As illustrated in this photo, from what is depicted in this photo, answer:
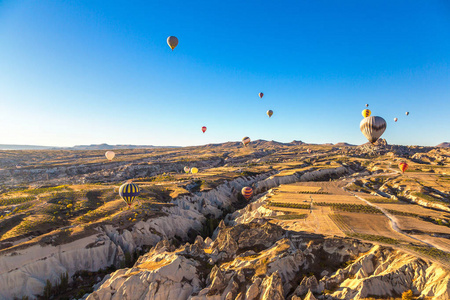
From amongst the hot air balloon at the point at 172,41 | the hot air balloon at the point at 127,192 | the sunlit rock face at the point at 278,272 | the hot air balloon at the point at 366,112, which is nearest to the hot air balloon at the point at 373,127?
the hot air balloon at the point at 366,112

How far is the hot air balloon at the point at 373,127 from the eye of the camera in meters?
48.3

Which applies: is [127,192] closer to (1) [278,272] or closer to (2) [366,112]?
(1) [278,272]

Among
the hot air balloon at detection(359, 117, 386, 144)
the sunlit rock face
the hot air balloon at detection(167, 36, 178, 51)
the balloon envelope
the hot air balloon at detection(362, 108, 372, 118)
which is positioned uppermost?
the hot air balloon at detection(167, 36, 178, 51)

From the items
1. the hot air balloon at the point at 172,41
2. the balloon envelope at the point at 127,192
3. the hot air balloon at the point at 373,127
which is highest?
the hot air balloon at the point at 172,41

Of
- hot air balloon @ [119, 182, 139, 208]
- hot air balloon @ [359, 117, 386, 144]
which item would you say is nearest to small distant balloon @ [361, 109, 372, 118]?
hot air balloon @ [359, 117, 386, 144]

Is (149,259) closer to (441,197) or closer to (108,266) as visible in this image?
(108,266)

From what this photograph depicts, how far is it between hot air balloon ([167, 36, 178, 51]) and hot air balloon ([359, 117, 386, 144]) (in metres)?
49.8

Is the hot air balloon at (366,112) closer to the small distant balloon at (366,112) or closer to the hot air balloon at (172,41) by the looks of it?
the small distant balloon at (366,112)

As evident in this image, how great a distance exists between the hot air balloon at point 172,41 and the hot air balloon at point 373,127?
4985 cm

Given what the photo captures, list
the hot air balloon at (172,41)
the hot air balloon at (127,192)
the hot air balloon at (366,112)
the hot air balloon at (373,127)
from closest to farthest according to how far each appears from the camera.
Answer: the hot air balloon at (373,127)
the hot air balloon at (127,192)
the hot air balloon at (172,41)
the hot air balloon at (366,112)

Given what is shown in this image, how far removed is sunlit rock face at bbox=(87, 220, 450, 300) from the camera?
76.7 ft

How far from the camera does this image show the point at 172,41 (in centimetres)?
5609

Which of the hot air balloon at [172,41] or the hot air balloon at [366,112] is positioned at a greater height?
the hot air balloon at [172,41]

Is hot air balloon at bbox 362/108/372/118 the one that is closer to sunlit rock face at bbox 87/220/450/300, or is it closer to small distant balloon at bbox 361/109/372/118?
small distant balloon at bbox 361/109/372/118
